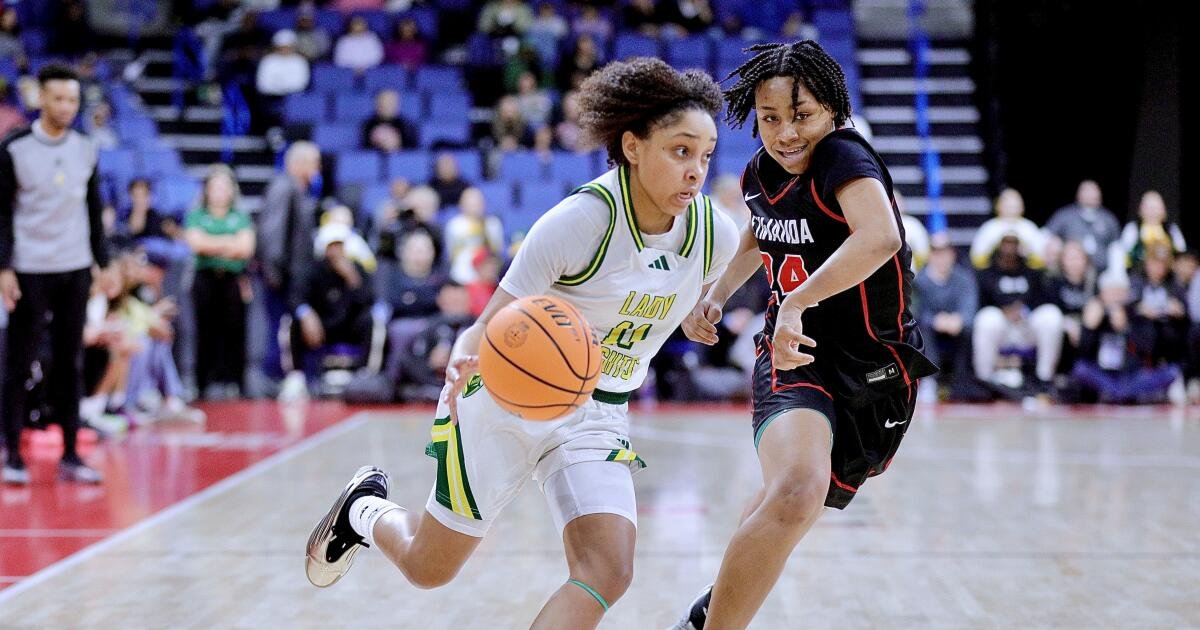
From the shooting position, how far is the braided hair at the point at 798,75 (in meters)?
3.35

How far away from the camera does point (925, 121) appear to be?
15.7 meters

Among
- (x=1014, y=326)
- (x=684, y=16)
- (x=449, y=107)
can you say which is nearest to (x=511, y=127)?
(x=449, y=107)

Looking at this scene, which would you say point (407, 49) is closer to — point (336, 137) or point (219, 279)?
point (336, 137)

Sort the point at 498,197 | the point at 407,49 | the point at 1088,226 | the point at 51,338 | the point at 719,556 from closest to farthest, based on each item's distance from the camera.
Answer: the point at 719,556 < the point at 51,338 < the point at 1088,226 < the point at 498,197 < the point at 407,49

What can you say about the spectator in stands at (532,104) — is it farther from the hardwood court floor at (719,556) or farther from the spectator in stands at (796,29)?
the hardwood court floor at (719,556)

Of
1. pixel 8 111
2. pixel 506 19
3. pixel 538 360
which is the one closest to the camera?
pixel 538 360

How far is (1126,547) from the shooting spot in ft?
16.9

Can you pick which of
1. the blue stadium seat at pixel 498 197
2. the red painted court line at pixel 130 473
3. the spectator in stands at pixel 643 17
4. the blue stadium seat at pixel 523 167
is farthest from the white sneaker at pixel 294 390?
the spectator in stands at pixel 643 17

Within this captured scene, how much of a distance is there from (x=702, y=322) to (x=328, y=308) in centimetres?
801

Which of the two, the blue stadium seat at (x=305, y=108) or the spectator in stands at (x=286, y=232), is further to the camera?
the blue stadium seat at (x=305, y=108)

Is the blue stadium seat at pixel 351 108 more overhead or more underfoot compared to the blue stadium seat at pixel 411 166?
more overhead

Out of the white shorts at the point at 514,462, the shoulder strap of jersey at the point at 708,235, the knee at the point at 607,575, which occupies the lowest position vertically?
the knee at the point at 607,575

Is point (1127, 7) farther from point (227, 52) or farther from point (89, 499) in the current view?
point (89, 499)

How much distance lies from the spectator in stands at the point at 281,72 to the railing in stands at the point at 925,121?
22.6ft
